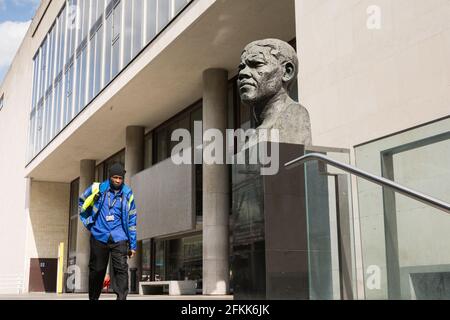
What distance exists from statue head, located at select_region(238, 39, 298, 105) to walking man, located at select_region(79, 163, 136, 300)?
1.88 meters

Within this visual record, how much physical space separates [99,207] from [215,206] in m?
11.1

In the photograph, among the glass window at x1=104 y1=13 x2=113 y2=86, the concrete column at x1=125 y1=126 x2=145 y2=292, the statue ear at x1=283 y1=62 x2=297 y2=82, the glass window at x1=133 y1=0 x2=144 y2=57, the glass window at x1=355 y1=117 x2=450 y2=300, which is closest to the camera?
the glass window at x1=355 y1=117 x2=450 y2=300

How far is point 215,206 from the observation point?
717 inches

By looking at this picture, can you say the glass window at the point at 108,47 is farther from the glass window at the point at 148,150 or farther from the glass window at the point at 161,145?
the glass window at the point at 148,150

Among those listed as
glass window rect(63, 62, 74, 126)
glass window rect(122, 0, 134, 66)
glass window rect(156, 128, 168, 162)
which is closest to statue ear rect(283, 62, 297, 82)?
glass window rect(122, 0, 134, 66)

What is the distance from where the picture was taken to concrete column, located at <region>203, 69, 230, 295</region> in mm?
17953

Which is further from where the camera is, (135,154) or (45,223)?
(45,223)

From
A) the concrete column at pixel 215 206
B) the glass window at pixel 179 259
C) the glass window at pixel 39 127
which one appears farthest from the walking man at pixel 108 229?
the glass window at pixel 39 127

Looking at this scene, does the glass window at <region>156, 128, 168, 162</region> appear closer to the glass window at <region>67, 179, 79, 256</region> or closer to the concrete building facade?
the concrete building facade

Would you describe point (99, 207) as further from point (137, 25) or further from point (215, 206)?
point (137, 25)

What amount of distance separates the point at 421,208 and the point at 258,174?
1.53 metres

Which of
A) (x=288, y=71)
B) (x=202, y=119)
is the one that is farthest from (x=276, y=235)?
(x=202, y=119)

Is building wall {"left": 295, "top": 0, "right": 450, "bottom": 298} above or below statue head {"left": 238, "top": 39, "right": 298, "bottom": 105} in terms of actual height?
above
